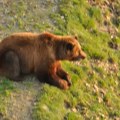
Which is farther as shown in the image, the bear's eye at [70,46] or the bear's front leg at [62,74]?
the bear's front leg at [62,74]

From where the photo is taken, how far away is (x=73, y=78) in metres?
12.0

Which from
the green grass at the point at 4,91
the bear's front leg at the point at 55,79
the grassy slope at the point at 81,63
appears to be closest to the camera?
the green grass at the point at 4,91

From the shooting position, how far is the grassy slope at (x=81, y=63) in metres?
11.0

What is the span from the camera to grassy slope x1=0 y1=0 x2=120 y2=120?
36.1 ft

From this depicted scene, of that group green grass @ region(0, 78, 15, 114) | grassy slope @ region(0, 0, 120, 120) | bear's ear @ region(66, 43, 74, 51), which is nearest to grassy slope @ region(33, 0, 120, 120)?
grassy slope @ region(0, 0, 120, 120)

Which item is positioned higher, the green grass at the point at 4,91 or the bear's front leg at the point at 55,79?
the bear's front leg at the point at 55,79

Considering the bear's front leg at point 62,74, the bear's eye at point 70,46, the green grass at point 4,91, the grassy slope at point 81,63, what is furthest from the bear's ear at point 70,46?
the green grass at point 4,91

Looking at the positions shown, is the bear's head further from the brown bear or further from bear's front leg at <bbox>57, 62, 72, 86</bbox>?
bear's front leg at <bbox>57, 62, 72, 86</bbox>

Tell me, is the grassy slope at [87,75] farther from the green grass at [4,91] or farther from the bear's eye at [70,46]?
the bear's eye at [70,46]

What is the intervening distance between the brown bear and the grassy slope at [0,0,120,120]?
0.25m

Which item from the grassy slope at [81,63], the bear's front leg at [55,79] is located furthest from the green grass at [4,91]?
the bear's front leg at [55,79]

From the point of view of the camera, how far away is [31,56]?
1111 centimetres

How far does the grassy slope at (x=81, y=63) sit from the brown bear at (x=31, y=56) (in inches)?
9.9

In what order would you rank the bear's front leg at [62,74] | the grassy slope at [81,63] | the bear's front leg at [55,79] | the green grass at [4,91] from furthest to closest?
the bear's front leg at [62,74] < the bear's front leg at [55,79] < the grassy slope at [81,63] < the green grass at [4,91]
